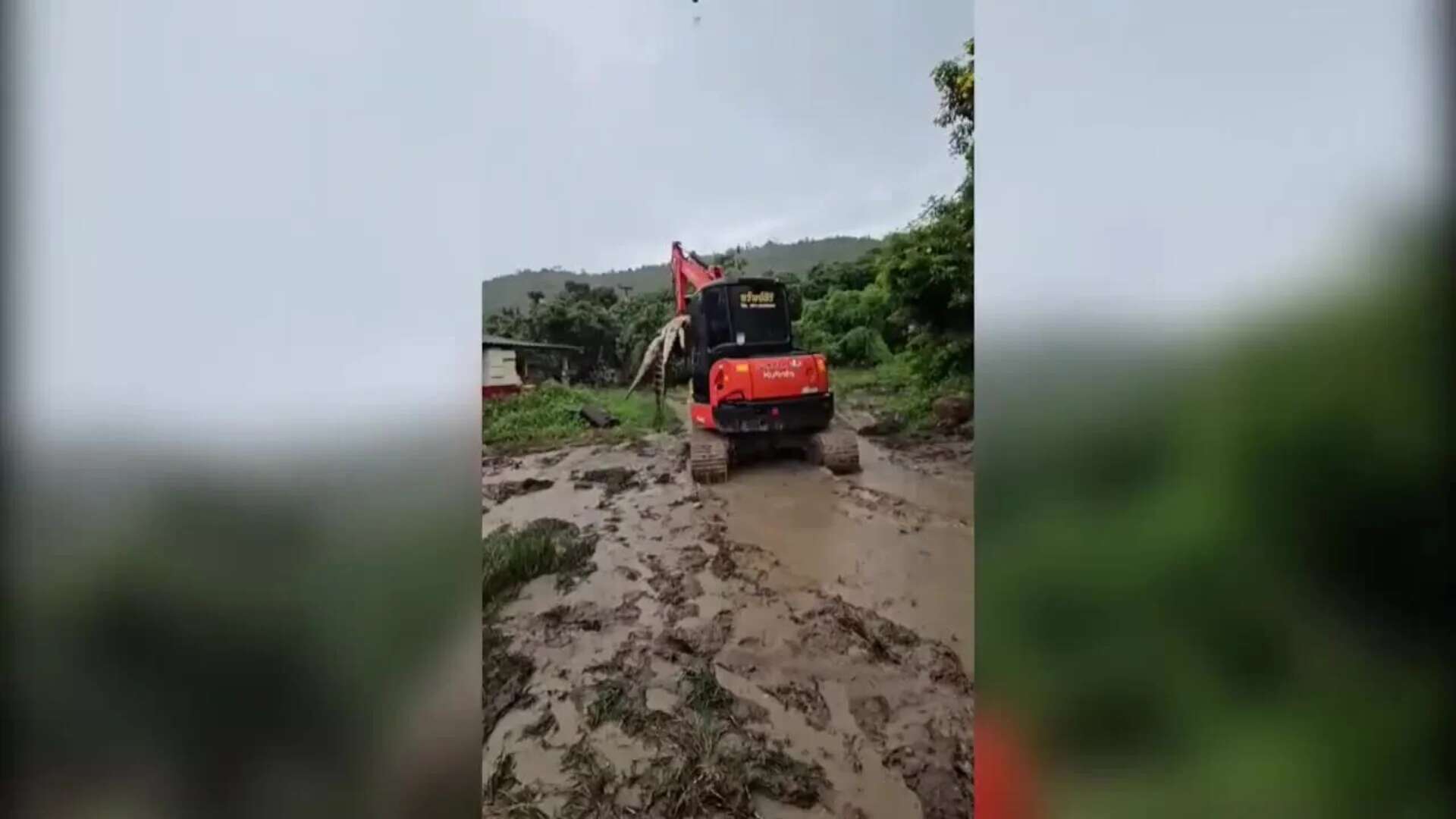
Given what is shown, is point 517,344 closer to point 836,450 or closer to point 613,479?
point 613,479

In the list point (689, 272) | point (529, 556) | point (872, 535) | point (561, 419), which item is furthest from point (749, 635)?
point (689, 272)

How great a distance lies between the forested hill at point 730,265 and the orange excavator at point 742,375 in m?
0.03

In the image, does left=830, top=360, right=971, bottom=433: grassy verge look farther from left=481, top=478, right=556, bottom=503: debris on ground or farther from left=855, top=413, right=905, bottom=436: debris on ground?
left=481, top=478, right=556, bottom=503: debris on ground

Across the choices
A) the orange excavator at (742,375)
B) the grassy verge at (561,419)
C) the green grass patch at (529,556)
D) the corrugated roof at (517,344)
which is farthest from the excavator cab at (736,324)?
the green grass patch at (529,556)

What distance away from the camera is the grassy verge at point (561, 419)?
1.16 m

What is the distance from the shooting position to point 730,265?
3.89 ft

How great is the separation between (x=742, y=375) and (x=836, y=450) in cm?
21

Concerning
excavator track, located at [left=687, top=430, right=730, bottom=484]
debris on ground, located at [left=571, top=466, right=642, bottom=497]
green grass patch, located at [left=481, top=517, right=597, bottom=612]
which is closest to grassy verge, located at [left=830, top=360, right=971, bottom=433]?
excavator track, located at [left=687, top=430, right=730, bottom=484]

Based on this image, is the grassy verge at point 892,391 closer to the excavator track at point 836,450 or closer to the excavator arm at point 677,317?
the excavator track at point 836,450
